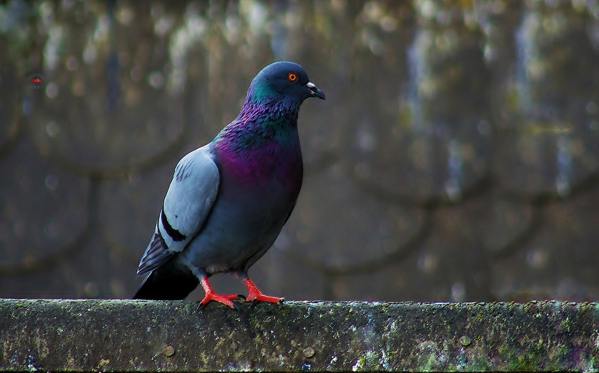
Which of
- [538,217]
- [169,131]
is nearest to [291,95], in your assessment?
[169,131]

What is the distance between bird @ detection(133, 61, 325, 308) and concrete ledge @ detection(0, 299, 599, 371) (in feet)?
1.84

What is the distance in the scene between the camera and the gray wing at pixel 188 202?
8.68 ft

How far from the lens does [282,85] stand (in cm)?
279

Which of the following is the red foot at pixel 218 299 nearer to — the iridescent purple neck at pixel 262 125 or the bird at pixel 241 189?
the bird at pixel 241 189

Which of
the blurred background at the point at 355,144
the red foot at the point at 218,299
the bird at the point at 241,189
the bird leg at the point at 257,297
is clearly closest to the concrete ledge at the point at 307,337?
the red foot at the point at 218,299

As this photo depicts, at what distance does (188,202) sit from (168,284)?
1.17 feet

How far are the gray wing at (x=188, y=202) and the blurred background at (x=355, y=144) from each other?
2.81ft

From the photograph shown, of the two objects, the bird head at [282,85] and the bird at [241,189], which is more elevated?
the bird head at [282,85]

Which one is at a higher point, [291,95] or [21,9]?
[21,9]

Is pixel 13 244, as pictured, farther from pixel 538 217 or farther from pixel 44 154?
pixel 538 217

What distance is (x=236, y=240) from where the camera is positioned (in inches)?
105

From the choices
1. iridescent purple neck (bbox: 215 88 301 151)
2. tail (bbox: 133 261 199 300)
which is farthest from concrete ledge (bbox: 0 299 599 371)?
tail (bbox: 133 261 199 300)

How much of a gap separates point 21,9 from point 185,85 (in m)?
0.65

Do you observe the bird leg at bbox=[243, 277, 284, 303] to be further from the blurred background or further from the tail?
the blurred background
